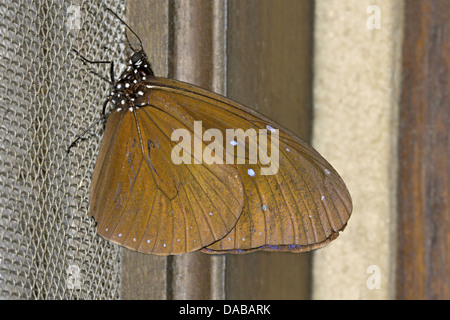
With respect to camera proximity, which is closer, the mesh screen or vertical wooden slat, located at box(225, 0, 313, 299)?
the mesh screen

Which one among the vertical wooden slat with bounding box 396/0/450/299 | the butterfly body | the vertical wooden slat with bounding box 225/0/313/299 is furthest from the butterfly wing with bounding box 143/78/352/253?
the vertical wooden slat with bounding box 396/0/450/299

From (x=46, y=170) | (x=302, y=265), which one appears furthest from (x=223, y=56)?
(x=302, y=265)

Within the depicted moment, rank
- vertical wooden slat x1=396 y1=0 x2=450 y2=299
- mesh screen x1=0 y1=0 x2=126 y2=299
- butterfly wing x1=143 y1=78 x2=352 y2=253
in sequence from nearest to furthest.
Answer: mesh screen x1=0 y1=0 x2=126 y2=299 → butterfly wing x1=143 y1=78 x2=352 y2=253 → vertical wooden slat x1=396 y1=0 x2=450 y2=299

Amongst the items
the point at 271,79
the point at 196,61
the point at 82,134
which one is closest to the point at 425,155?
the point at 271,79

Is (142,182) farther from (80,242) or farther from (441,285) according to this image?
(441,285)

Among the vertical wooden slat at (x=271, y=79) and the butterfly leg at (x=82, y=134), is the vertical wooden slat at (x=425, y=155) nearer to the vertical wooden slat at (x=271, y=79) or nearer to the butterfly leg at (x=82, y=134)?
the vertical wooden slat at (x=271, y=79)

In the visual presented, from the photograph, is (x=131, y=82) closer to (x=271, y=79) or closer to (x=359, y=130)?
(x=271, y=79)

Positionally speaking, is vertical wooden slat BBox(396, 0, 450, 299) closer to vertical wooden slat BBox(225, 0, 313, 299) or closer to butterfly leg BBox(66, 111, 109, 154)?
vertical wooden slat BBox(225, 0, 313, 299)

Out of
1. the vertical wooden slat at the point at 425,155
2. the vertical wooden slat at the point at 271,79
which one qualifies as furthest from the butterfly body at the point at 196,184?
the vertical wooden slat at the point at 425,155
